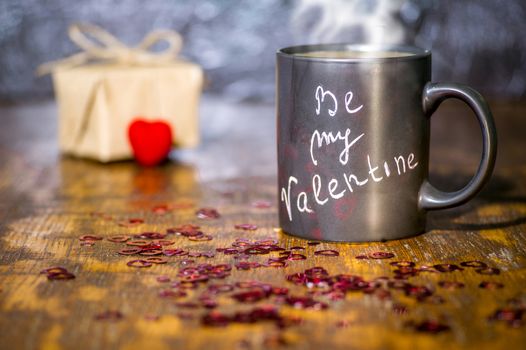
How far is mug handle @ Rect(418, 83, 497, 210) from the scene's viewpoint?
67cm

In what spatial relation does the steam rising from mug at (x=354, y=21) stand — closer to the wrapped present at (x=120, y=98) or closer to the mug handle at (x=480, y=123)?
the wrapped present at (x=120, y=98)

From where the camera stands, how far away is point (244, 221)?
2.60 ft

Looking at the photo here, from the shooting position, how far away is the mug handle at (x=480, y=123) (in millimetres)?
668

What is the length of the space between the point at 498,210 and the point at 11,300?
1.51 ft

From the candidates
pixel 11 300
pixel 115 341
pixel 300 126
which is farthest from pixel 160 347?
pixel 300 126

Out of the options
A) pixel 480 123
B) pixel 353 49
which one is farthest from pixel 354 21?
pixel 480 123

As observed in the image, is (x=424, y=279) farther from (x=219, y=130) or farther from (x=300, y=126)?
(x=219, y=130)

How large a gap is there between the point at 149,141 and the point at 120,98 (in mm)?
80

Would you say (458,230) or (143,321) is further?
(458,230)

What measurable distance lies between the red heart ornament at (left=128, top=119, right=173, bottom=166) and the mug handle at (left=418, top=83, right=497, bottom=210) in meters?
0.43

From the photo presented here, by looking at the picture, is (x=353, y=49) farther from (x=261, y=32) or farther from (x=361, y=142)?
(x=261, y=32)

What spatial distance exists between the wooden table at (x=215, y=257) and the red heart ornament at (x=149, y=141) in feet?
0.07

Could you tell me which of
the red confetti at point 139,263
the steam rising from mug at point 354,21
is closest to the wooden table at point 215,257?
the red confetti at point 139,263

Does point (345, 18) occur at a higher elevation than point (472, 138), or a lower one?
higher
